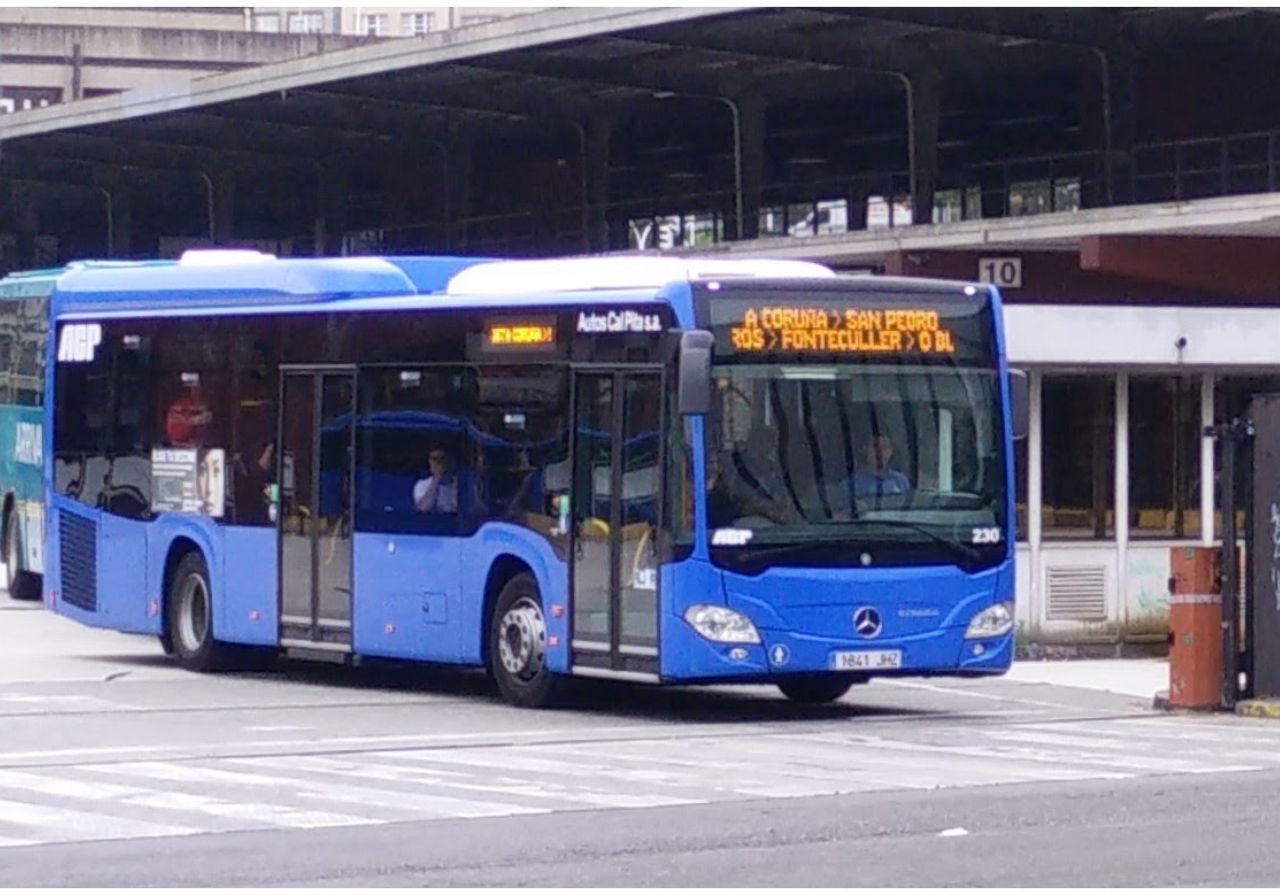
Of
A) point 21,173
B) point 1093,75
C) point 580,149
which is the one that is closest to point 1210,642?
point 1093,75

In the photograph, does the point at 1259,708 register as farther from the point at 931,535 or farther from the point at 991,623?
the point at 931,535

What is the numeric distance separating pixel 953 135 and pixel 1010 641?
98.5ft

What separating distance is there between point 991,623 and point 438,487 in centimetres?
411

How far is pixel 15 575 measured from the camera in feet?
110

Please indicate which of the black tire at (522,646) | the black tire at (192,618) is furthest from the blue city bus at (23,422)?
the black tire at (522,646)

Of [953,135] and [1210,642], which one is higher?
[953,135]

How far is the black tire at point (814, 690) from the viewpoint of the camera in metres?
20.3

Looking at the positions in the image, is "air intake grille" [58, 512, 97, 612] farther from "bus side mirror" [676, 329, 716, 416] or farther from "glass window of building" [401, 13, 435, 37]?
"glass window of building" [401, 13, 435, 37]

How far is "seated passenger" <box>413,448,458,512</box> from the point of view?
65.9 feet

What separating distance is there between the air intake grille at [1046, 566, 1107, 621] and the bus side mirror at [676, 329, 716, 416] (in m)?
9.40

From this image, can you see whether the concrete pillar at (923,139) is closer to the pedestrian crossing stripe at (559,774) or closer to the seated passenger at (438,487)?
the seated passenger at (438,487)

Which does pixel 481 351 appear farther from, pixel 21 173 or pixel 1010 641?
pixel 21 173

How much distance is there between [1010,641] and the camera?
19000 mm

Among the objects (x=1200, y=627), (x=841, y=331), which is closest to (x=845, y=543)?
(x=841, y=331)
